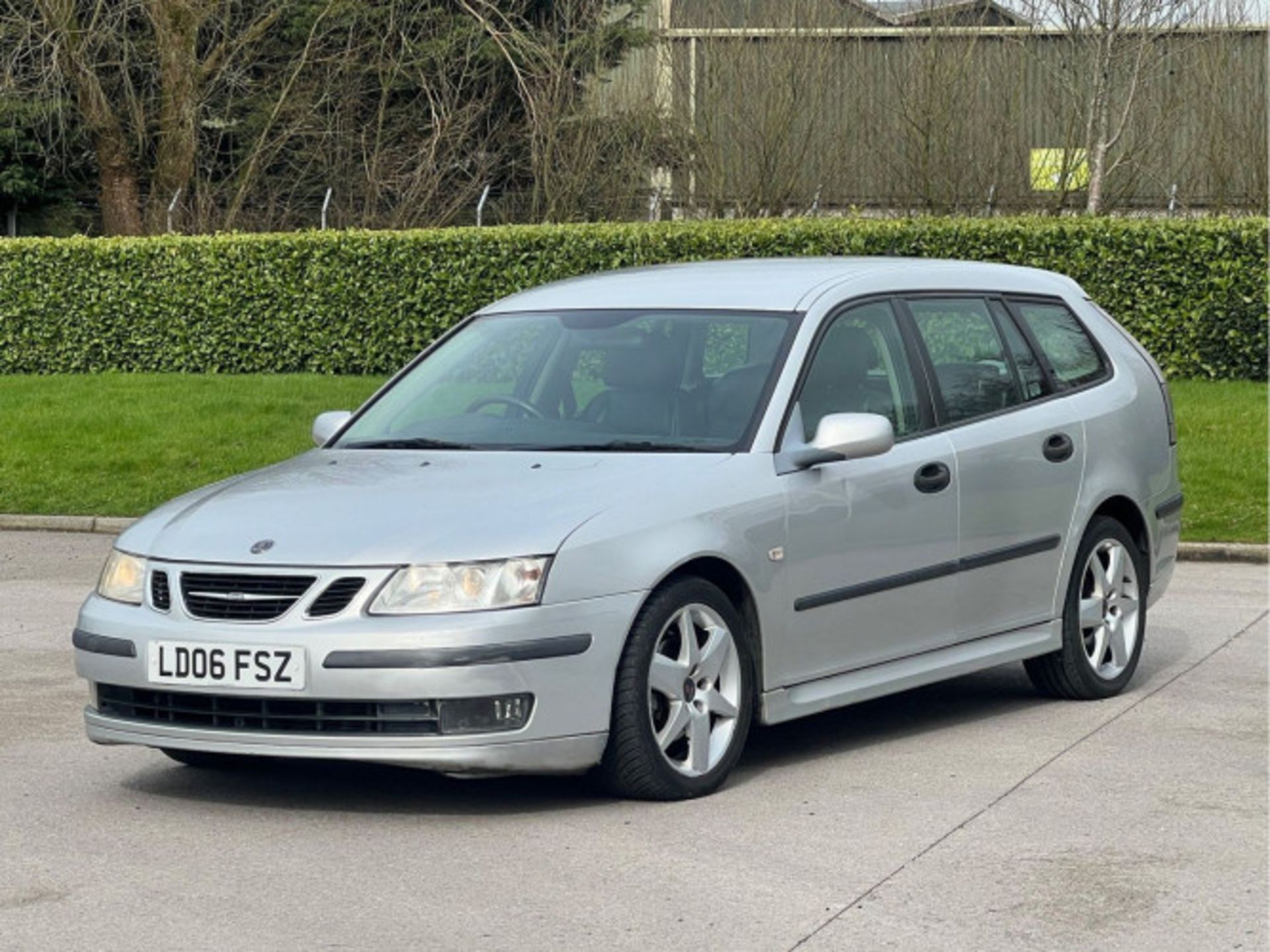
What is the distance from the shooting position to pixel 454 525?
690 centimetres

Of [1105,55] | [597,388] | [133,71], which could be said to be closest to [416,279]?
[1105,55]

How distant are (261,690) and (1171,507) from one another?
4470mm

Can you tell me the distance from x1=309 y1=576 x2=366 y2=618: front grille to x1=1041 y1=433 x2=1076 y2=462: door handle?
3.12 metres

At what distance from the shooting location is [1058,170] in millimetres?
29125

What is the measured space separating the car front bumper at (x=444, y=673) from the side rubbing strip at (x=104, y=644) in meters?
0.01

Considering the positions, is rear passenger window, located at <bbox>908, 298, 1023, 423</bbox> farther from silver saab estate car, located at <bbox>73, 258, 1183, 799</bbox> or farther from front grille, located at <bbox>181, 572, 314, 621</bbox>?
front grille, located at <bbox>181, 572, 314, 621</bbox>

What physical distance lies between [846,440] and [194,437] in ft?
45.4

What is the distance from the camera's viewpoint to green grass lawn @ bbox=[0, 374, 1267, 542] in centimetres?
1733

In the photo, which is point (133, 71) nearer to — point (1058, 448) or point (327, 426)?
point (327, 426)

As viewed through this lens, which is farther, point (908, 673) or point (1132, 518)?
point (1132, 518)

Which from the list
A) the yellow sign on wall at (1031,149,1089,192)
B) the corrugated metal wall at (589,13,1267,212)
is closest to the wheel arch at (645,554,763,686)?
the corrugated metal wall at (589,13,1267,212)

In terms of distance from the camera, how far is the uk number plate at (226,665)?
265 inches

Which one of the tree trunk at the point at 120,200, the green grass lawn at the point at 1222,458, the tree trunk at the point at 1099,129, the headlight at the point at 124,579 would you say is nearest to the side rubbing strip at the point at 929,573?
the headlight at the point at 124,579

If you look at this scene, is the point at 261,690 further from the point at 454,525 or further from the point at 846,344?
the point at 846,344
